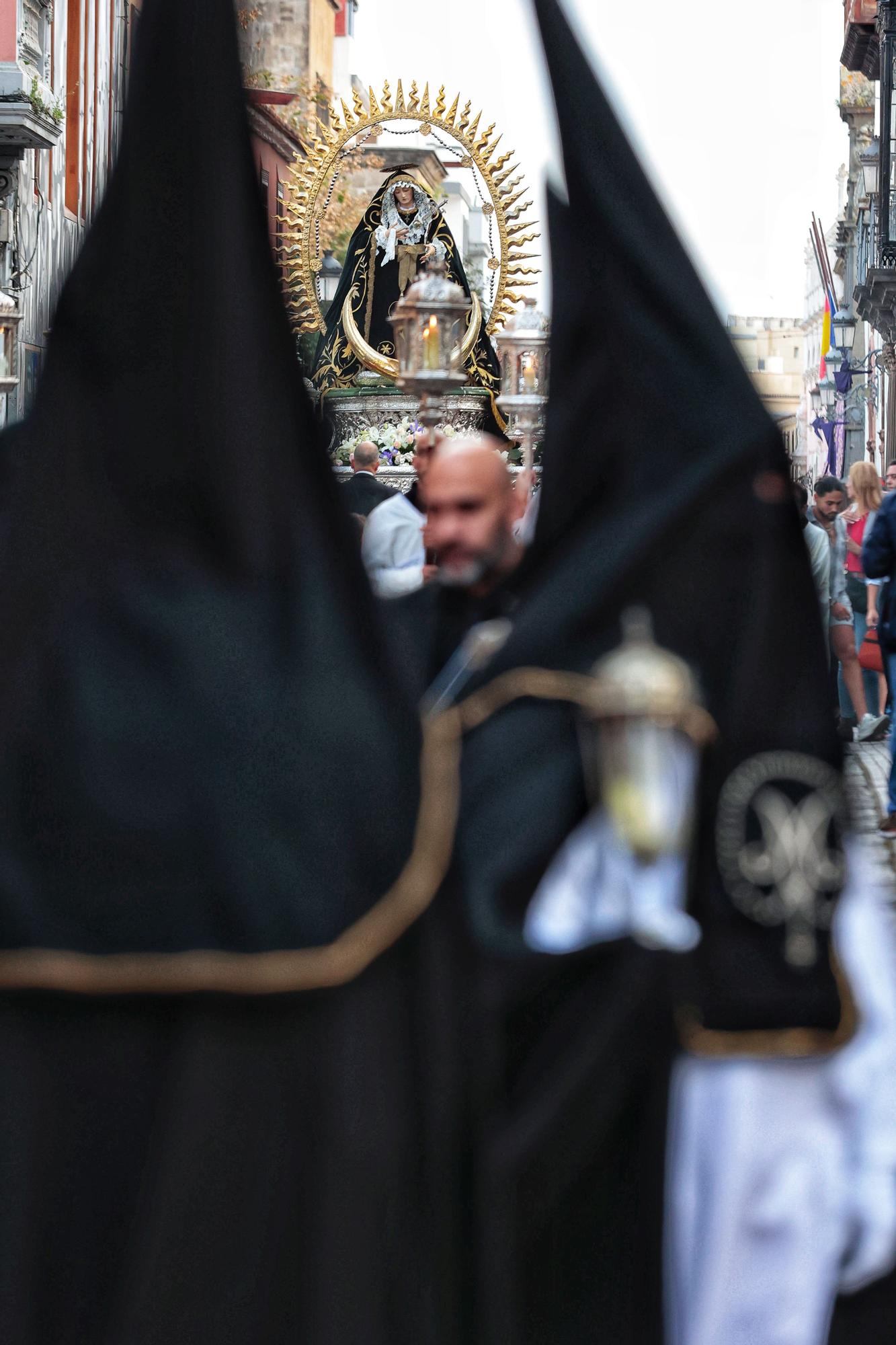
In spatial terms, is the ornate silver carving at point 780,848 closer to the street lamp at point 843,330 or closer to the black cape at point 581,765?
the black cape at point 581,765

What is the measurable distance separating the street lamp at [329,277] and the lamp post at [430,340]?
309 inches

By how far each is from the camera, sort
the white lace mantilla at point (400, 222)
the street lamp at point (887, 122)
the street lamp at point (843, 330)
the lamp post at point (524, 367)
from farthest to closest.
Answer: the street lamp at point (843, 330) → the street lamp at point (887, 122) → the white lace mantilla at point (400, 222) → the lamp post at point (524, 367)

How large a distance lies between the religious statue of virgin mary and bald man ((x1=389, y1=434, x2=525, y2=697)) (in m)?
9.32

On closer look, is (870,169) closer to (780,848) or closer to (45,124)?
(45,124)

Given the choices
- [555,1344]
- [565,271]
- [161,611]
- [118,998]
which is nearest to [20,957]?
[118,998]

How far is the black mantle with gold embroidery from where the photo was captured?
12539 millimetres

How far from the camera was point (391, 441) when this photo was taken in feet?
41.1

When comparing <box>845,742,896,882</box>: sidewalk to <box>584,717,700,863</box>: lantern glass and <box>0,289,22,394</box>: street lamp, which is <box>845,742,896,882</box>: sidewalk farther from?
<box>0,289,22,394</box>: street lamp

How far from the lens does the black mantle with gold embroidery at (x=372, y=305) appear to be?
1254 cm

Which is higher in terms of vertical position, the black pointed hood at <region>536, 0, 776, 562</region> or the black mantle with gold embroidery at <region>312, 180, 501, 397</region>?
the black mantle with gold embroidery at <region>312, 180, 501, 397</region>

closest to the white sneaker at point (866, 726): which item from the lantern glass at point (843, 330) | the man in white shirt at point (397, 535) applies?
the man in white shirt at point (397, 535)

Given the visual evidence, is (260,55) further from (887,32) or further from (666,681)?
(887,32)

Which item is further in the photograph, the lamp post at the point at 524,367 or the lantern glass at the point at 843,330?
the lantern glass at the point at 843,330

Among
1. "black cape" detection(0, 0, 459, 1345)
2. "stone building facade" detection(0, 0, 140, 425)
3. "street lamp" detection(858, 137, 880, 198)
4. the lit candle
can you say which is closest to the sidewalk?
the lit candle
